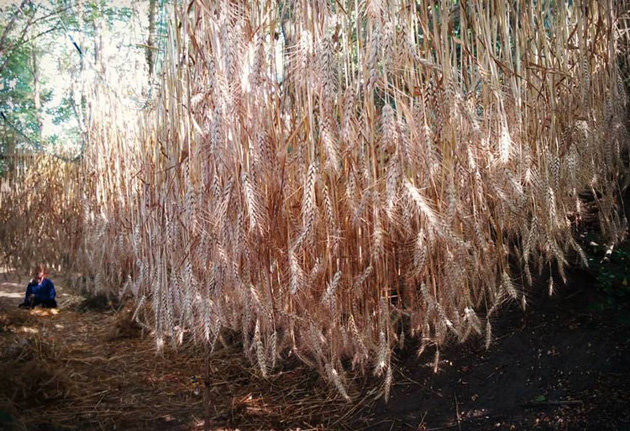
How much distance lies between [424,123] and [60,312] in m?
4.53

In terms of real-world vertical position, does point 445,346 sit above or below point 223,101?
below

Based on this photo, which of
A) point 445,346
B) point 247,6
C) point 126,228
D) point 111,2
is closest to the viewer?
point 247,6

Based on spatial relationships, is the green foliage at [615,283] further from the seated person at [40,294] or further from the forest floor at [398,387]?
the seated person at [40,294]

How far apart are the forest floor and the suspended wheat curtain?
0.45m

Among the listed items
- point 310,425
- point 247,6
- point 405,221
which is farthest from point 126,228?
point 405,221

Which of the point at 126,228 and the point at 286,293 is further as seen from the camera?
the point at 126,228

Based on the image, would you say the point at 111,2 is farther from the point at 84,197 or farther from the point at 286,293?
the point at 286,293

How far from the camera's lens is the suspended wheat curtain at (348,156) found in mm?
1045

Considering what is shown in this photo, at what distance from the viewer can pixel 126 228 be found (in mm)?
2344

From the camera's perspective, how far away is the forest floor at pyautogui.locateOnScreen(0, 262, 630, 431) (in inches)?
60.1

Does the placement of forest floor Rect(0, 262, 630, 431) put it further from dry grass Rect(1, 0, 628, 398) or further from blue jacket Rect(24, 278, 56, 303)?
blue jacket Rect(24, 278, 56, 303)

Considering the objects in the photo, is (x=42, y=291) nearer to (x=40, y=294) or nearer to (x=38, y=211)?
(x=40, y=294)

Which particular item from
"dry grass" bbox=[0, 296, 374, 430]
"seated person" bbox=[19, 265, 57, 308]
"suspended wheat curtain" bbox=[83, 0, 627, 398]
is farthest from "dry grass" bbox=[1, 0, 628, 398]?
"seated person" bbox=[19, 265, 57, 308]

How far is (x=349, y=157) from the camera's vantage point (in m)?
1.14
